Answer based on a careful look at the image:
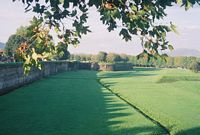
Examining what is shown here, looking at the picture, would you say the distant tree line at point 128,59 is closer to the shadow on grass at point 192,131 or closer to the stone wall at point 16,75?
the stone wall at point 16,75

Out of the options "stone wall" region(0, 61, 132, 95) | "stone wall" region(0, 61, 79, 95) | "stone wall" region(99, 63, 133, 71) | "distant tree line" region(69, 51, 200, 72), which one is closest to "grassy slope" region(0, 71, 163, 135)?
"stone wall" region(0, 61, 79, 95)

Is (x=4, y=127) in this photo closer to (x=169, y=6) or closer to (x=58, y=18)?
(x=58, y=18)

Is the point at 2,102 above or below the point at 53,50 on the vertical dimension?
below

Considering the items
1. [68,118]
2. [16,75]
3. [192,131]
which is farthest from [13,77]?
[192,131]

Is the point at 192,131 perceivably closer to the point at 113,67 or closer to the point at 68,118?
the point at 68,118

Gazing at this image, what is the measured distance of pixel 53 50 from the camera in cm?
498

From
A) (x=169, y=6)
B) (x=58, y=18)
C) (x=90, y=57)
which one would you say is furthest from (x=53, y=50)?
(x=90, y=57)

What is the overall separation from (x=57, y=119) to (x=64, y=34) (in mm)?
8974

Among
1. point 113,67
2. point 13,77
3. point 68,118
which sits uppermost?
point 13,77

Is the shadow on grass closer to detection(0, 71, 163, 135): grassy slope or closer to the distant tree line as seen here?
detection(0, 71, 163, 135): grassy slope

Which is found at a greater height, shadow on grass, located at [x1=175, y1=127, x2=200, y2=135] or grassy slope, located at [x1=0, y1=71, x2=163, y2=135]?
grassy slope, located at [x1=0, y1=71, x2=163, y2=135]

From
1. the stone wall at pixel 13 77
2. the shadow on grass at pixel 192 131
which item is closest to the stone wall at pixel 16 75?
the stone wall at pixel 13 77

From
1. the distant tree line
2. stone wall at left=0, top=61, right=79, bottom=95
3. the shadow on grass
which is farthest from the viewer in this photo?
the distant tree line

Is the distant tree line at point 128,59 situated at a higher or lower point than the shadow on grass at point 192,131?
higher
